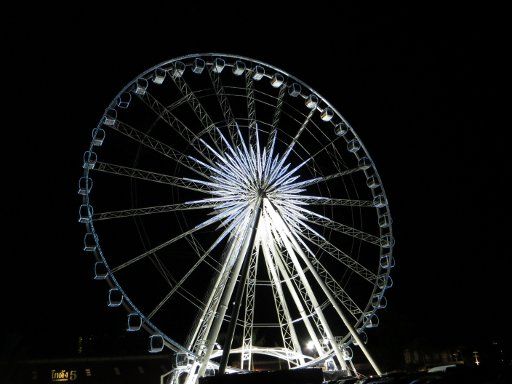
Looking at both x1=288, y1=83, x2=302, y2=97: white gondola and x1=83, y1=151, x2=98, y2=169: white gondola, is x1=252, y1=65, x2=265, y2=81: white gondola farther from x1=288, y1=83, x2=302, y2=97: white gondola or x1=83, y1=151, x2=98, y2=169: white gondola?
x1=83, y1=151, x2=98, y2=169: white gondola

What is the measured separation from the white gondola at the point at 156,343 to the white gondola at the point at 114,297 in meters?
1.78

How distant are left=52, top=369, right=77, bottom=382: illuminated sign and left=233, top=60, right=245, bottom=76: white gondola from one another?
27853 mm

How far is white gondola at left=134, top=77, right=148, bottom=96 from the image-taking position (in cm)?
2127

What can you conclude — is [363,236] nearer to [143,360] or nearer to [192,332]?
[192,332]

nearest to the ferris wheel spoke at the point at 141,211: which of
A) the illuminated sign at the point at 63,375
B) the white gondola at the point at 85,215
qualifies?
the white gondola at the point at 85,215

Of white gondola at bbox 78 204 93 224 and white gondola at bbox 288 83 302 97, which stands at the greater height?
white gondola at bbox 288 83 302 97

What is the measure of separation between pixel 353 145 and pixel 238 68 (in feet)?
22.5

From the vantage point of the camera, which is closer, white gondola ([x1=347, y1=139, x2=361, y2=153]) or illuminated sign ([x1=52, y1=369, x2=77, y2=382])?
white gondola ([x1=347, y1=139, x2=361, y2=153])

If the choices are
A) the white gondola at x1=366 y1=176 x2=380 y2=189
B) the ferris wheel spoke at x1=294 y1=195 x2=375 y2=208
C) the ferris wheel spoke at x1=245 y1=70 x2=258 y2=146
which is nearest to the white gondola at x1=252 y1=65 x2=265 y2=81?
the ferris wheel spoke at x1=245 y1=70 x2=258 y2=146

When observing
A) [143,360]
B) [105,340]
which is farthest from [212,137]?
[105,340]

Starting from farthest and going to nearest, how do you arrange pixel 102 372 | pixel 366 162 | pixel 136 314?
pixel 102 372
pixel 366 162
pixel 136 314

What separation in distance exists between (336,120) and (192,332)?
41.3 ft

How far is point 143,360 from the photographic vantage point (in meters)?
41.5

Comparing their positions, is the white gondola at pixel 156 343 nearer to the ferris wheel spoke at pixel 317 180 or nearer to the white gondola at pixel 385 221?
the ferris wheel spoke at pixel 317 180
